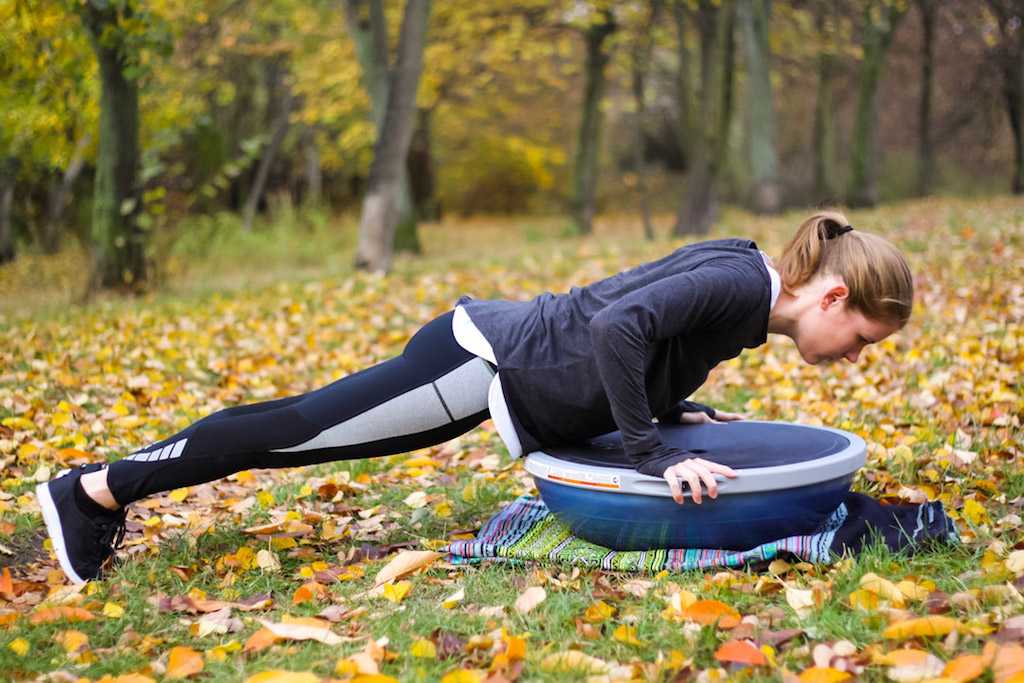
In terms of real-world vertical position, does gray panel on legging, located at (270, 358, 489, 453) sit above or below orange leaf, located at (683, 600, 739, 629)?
above

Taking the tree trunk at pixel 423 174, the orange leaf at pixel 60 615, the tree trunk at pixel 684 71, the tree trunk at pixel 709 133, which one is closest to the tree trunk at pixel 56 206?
the tree trunk at pixel 709 133

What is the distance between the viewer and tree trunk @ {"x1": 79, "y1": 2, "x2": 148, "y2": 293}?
9367 mm

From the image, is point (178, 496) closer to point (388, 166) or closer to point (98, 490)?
point (98, 490)

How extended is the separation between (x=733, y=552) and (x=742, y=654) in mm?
732

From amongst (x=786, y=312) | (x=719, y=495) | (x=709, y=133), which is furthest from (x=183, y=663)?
(x=709, y=133)

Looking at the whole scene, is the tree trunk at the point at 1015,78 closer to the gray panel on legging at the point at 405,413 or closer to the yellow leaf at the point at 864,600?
the gray panel on legging at the point at 405,413

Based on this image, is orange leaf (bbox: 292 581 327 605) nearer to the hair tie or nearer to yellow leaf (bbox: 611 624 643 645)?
yellow leaf (bbox: 611 624 643 645)

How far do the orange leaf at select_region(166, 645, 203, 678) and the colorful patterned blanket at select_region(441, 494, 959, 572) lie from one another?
1.00 meters

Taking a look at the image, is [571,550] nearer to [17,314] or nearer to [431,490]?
[431,490]

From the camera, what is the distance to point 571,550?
130 inches

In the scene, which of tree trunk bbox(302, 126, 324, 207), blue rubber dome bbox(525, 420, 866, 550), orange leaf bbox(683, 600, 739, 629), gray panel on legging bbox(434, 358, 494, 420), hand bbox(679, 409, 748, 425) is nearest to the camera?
orange leaf bbox(683, 600, 739, 629)

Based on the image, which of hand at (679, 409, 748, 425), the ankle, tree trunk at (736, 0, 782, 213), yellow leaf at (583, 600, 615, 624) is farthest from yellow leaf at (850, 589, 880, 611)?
tree trunk at (736, 0, 782, 213)

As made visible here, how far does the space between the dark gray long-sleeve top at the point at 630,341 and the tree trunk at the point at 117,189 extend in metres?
7.13

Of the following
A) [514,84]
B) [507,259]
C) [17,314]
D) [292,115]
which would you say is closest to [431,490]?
[17,314]
